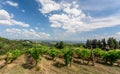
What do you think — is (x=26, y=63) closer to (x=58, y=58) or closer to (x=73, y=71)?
(x=58, y=58)

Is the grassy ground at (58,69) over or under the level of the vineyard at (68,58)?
under

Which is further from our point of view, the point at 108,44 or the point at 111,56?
the point at 108,44

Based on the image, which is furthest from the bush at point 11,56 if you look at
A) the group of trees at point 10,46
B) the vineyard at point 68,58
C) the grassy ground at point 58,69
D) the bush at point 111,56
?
the group of trees at point 10,46

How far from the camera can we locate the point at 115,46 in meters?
102

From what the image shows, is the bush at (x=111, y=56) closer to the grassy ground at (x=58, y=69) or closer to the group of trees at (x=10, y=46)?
the grassy ground at (x=58, y=69)

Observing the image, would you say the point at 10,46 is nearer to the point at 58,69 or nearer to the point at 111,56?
the point at 58,69

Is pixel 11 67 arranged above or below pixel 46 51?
below

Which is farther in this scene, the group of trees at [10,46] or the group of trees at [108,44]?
the group of trees at [10,46]

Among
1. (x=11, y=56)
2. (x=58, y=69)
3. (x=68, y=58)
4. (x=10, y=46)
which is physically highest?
(x=10, y=46)

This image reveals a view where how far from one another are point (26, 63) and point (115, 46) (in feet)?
217

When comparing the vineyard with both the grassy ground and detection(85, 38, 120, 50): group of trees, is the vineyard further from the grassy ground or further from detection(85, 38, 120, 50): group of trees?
detection(85, 38, 120, 50): group of trees

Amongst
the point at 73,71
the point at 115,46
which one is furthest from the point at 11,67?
the point at 115,46

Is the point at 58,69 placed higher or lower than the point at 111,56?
lower

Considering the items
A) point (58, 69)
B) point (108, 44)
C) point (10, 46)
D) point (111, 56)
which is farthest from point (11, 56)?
point (10, 46)
